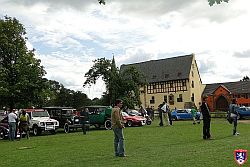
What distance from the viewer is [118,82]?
5612 cm

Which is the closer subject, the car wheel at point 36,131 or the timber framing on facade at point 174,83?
the car wheel at point 36,131

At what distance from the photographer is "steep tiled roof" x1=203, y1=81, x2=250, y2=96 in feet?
277

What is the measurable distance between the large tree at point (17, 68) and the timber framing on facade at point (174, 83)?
129 feet

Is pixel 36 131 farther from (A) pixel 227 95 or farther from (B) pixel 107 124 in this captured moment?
(A) pixel 227 95

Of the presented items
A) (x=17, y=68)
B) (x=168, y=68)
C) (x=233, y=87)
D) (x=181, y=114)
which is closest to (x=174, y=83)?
(x=168, y=68)

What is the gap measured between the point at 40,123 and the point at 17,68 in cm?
1609

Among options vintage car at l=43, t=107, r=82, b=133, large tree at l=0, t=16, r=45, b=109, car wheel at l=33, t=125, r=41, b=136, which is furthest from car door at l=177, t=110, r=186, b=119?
car wheel at l=33, t=125, r=41, b=136

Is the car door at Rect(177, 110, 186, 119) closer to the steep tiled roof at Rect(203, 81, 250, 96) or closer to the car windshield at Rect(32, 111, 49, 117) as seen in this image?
the car windshield at Rect(32, 111, 49, 117)

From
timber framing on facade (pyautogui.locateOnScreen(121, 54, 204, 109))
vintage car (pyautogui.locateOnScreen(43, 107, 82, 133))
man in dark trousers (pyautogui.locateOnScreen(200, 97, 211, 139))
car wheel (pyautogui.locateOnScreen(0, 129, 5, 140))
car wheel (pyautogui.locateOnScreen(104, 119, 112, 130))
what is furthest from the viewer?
timber framing on facade (pyautogui.locateOnScreen(121, 54, 204, 109))

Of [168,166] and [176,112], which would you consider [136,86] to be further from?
[168,166]

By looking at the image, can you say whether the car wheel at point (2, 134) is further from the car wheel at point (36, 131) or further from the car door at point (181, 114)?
the car door at point (181, 114)

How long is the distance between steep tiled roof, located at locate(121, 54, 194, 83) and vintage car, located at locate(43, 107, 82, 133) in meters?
51.9

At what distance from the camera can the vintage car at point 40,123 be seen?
1174 inches

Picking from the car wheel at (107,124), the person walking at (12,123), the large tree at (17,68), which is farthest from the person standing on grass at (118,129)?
the large tree at (17,68)
